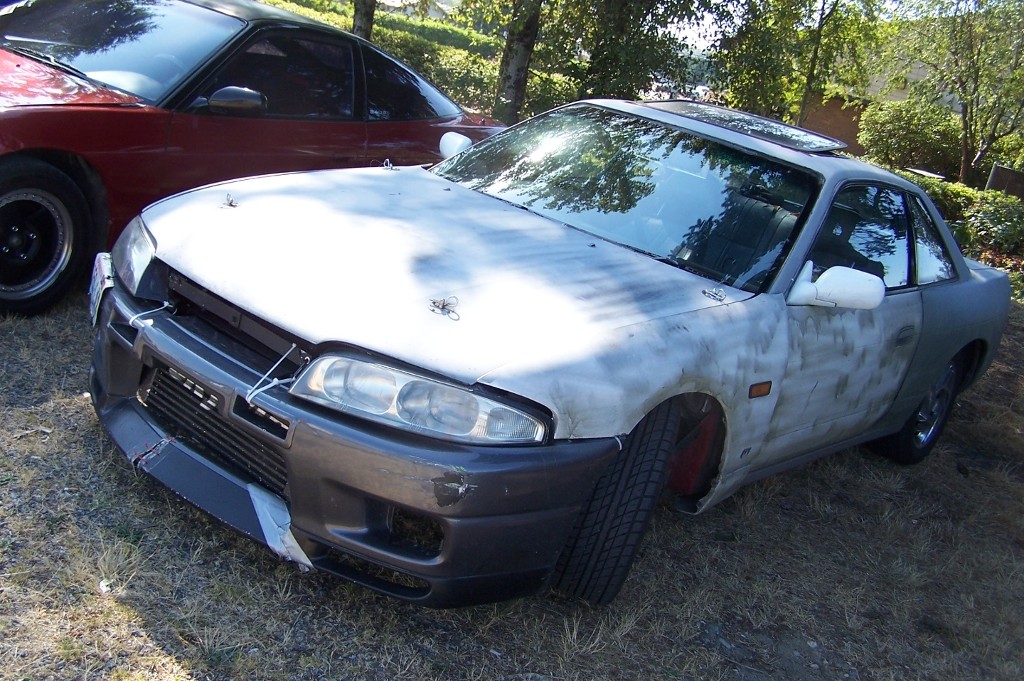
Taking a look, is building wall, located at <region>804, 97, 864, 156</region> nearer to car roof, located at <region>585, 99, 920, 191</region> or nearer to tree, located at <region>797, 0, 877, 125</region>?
tree, located at <region>797, 0, 877, 125</region>

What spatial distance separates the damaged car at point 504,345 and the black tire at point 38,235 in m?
0.88

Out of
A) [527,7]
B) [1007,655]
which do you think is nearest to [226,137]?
[1007,655]

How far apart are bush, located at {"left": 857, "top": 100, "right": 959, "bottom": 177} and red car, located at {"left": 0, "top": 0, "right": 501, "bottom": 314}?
1806 centimetres

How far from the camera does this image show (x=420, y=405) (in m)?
2.43

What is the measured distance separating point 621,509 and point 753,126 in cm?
209

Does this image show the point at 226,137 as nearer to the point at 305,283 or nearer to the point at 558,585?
the point at 305,283

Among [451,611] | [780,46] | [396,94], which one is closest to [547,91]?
[780,46]

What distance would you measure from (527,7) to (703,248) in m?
7.23

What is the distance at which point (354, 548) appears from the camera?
8.20 feet

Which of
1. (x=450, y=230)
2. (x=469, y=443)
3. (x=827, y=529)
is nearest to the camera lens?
(x=469, y=443)

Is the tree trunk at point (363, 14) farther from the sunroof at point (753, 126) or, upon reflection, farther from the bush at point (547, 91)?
the sunroof at point (753, 126)

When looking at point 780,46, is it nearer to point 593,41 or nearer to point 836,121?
point 593,41

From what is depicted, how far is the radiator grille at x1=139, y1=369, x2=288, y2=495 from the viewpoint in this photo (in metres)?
2.60

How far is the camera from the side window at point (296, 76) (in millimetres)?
4723
